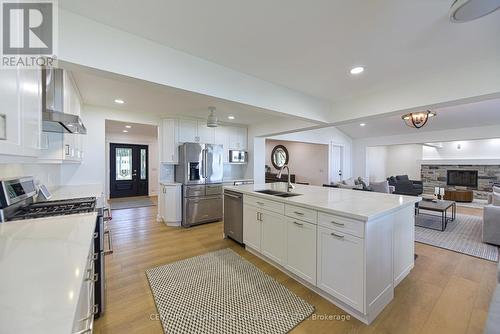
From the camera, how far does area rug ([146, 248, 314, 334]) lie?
173cm

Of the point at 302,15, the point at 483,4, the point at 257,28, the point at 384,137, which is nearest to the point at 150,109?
the point at 257,28

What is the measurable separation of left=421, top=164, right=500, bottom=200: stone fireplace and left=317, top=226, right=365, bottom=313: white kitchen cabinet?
939cm

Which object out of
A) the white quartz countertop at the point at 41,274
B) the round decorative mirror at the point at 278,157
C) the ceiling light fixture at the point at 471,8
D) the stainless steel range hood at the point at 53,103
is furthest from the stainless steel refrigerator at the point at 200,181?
the round decorative mirror at the point at 278,157

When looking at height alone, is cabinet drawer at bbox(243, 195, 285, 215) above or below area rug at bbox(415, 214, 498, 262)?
above

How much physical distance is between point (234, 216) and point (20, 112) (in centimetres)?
280

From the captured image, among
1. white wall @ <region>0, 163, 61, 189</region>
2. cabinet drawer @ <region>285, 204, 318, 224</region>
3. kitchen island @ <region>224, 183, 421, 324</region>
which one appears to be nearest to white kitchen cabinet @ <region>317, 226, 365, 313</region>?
kitchen island @ <region>224, 183, 421, 324</region>

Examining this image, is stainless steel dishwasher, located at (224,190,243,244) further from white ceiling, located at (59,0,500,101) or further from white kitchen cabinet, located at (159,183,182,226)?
white ceiling, located at (59,0,500,101)

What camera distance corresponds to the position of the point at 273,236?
2.62 m

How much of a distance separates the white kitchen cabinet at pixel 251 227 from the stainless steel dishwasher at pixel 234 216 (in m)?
0.12

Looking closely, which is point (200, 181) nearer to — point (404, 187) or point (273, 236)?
point (273, 236)

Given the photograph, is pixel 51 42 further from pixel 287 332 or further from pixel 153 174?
pixel 153 174

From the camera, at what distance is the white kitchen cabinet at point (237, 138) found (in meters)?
5.58

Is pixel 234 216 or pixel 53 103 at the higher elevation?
pixel 53 103

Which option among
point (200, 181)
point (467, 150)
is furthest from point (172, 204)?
point (467, 150)
